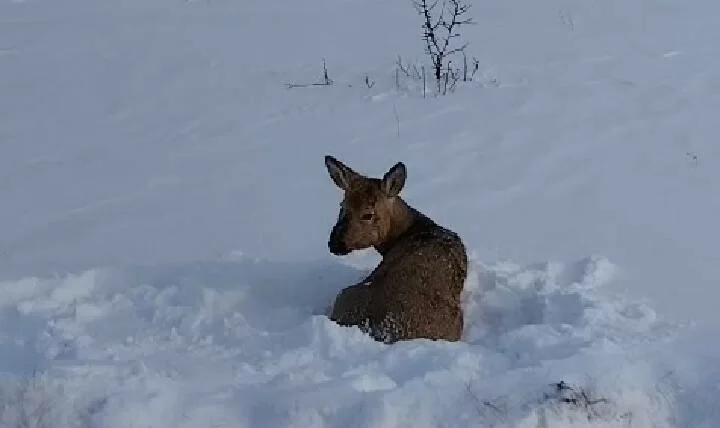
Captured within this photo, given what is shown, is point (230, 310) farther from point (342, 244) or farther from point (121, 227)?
point (121, 227)

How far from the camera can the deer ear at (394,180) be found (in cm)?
631

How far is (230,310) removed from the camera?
597 centimetres

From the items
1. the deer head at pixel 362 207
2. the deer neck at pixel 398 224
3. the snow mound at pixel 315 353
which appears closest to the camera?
the snow mound at pixel 315 353

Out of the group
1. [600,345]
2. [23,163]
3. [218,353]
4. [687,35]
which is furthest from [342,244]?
[687,35]

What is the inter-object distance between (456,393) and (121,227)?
356 centimetres

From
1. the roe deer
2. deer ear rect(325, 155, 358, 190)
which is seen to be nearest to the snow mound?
the roe deer

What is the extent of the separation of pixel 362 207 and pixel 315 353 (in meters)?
1.50

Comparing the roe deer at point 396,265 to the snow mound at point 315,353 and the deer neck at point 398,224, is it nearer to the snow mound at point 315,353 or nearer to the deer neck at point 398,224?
the deer neck at point 398,224

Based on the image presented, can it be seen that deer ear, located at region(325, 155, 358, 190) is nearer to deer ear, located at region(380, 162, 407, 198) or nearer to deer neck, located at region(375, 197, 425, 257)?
deer ear, located at region(380, 162, 407, 198)

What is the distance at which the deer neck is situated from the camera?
658 centimetres

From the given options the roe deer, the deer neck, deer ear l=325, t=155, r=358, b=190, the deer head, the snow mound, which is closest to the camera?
the snow mound

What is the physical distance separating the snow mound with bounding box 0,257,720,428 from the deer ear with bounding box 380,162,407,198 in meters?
0.58

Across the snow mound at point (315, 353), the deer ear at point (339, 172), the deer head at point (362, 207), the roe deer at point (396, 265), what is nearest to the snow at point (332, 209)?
the snow mound at point (315, 353)

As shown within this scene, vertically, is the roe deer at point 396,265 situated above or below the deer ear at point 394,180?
below
